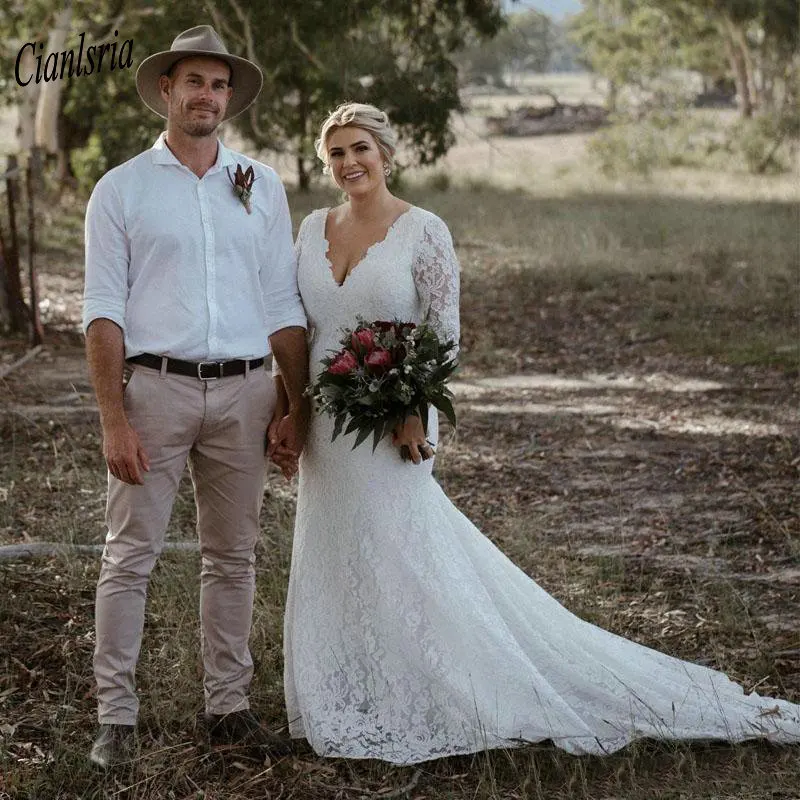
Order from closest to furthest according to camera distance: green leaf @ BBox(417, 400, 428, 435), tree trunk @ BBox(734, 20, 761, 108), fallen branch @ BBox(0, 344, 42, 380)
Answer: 1. green leaf @ BBox(417, 400, 428, 435)
2. fallen branch @ BBox(0, 344, 42, 380)
3. tree trunk @ BBox(734, 20, 761, 108)

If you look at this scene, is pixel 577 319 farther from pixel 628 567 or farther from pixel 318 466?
pixel 318 466

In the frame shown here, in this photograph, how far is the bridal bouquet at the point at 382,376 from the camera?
4.20 metres

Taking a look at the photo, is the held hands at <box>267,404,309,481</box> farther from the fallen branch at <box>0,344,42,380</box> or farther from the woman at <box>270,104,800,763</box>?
the fallen branch at <box>0,344,42,380</box>

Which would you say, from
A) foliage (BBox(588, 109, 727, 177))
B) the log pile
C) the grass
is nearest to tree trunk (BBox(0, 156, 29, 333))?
the grass

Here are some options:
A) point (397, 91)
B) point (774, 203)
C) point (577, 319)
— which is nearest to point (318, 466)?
point (577, 319)

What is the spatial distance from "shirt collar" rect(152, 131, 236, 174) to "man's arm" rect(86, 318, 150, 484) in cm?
58

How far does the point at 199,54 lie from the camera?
428 cm

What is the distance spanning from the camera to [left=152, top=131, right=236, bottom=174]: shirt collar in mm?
4262

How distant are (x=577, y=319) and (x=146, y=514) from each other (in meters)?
9.81

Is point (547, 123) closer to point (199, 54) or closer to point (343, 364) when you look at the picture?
point (199, 54)

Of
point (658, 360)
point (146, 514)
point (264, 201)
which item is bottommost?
point (658, 360)

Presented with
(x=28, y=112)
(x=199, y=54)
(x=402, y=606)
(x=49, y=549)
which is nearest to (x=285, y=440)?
(x=402, y=606)

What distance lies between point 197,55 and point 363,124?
0.61 metres

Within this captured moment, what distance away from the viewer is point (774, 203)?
21.9 meters
